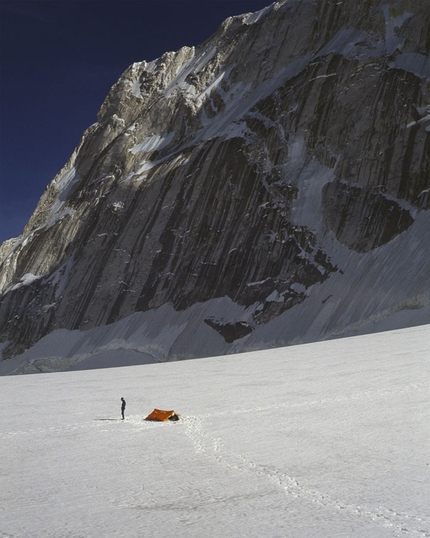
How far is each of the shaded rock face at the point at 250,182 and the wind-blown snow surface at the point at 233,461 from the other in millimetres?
20068

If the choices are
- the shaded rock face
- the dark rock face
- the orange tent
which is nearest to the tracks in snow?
the orange tent

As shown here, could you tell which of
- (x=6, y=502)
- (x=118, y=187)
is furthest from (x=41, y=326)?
(x=6, y=502)

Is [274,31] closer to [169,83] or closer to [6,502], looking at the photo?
[169,83]

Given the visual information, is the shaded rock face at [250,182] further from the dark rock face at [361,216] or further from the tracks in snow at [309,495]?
the tracks in snow at [309,495]

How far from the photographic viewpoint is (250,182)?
44.2 meters

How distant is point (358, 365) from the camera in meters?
16.5

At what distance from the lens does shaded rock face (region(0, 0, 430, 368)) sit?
1487 inches

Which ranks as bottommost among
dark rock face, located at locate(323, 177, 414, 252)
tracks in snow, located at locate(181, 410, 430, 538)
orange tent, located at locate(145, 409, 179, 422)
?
tracks in snow, located at locate(181, 410, 430, 538)

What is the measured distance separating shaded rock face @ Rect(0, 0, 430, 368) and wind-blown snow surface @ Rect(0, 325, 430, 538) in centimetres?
2007

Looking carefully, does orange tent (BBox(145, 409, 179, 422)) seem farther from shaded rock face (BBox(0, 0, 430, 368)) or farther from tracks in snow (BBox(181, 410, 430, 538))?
shaded rock face (BBox(0, 0, 430, 368))

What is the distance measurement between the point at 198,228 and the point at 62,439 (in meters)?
35.9

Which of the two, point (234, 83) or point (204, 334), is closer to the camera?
point (204, 334)

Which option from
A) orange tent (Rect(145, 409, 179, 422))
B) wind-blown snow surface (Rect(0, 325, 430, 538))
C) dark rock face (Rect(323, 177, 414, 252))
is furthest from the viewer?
dark rock face (Rect(323, 177, 414, 252))

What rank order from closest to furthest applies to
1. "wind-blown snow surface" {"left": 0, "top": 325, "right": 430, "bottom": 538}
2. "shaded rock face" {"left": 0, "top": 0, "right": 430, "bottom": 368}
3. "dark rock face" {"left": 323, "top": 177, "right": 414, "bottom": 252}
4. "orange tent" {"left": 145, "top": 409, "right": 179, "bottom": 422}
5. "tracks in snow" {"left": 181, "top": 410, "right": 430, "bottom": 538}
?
"tracks in snow" {"left": 181, "top": 410, "right": 430, "bottom": 538}
"wind-blown snow surface" {"left": 0, "top": 325, "right": 430, "bottom": 538}
"orange tent" {"left": 145, "top": 409, "right": 179, "bottom": 422}
"dark rock face" {"left": 323, "top": 177, "right": 414, "bottom": 252}
"shaded rock face" {"left": 0, "top": 0, "right": 430, "bottom": 368}
